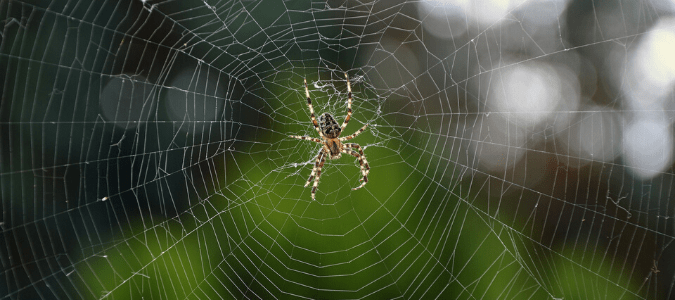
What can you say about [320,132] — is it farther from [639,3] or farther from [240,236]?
[639,3]

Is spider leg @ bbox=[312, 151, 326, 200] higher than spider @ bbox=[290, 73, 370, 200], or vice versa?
spider @ bbox=[290, 73, 370, 200]

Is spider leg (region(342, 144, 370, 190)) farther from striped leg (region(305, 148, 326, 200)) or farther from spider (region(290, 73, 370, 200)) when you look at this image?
striped leg (region(305, 148, 326, 200))

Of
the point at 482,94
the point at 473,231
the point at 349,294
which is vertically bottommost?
the point at 349,294

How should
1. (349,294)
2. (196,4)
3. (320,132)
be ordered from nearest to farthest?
1. (349,294)
2. (320,132)
3. (196,4)

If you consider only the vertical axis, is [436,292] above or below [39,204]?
above

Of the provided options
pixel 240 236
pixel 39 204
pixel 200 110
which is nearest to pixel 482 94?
pixel 240 236

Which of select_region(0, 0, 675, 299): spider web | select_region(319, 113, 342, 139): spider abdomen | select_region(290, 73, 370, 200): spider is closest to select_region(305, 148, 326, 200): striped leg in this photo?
select_region(290, 73, 370, 200): spider
